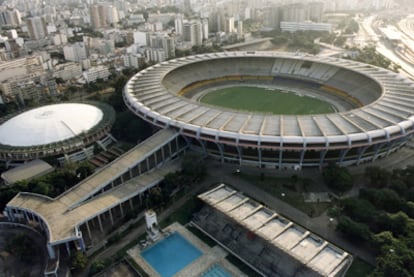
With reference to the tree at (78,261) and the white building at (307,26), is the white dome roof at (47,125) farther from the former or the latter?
the white building at (307,26)

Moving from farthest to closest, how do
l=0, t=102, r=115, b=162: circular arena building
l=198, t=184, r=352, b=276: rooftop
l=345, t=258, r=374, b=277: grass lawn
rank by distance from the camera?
1. l=0, t=102, r=115, b=162: circular arena building
2. l=345, t=258, r=374, b=277: grass lawn
3. l=198, t=184, r=352, b=276: rooftop

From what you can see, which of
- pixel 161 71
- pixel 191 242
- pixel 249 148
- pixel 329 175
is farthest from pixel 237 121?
pixel 161 71

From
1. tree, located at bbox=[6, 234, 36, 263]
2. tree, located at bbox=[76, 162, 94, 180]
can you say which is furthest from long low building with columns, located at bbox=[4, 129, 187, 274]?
tree, located at bbox=[76, 162, 94, 180]

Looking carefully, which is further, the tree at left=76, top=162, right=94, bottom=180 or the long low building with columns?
the tree at left=76, top=162, right=94, bottom=180

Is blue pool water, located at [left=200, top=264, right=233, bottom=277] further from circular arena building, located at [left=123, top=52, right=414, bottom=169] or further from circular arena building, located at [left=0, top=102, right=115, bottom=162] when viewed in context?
circular arena building, located at [left=0, top=102, right=115, bottom=162]

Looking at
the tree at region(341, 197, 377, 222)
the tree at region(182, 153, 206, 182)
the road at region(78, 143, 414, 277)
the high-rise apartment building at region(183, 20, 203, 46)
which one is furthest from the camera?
the high-rise apartment building at region(183, 20, 203, 46)

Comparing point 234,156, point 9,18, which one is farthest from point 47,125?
point 9,18
